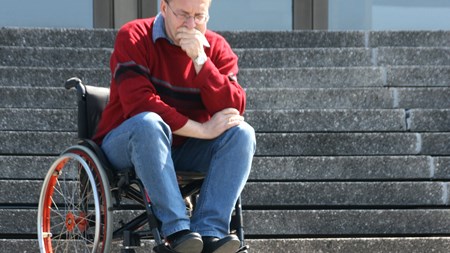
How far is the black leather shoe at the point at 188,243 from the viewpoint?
13.6ft

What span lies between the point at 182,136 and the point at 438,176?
6.59 ft

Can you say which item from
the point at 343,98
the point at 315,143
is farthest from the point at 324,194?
the point at 343,98

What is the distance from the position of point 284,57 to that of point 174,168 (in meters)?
3.04

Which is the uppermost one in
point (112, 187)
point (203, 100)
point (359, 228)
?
point (203, 100)

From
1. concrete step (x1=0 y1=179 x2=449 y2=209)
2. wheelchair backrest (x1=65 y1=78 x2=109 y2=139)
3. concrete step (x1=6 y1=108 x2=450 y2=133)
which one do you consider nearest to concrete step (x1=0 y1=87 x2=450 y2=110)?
concrete step (x1=6 y1=108 x2=450 y2=133)

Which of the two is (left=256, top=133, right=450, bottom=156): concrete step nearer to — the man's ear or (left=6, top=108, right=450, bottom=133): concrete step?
(left=6, top=108, right=450, bottom=133): concrete step

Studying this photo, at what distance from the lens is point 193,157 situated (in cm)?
445

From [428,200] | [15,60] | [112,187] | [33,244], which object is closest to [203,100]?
[112,187]

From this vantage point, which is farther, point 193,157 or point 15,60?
point 15,60

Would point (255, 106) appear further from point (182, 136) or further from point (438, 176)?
point (182, 136)

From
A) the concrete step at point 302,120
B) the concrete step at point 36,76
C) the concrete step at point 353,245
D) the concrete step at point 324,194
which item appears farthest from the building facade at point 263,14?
the concrete step at point 353,245

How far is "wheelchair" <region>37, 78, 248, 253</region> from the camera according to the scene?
4195 mm

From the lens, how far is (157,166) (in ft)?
13.6

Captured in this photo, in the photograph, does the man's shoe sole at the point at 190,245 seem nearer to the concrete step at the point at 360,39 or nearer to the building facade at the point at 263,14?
the concrete step at the point at 360,39
